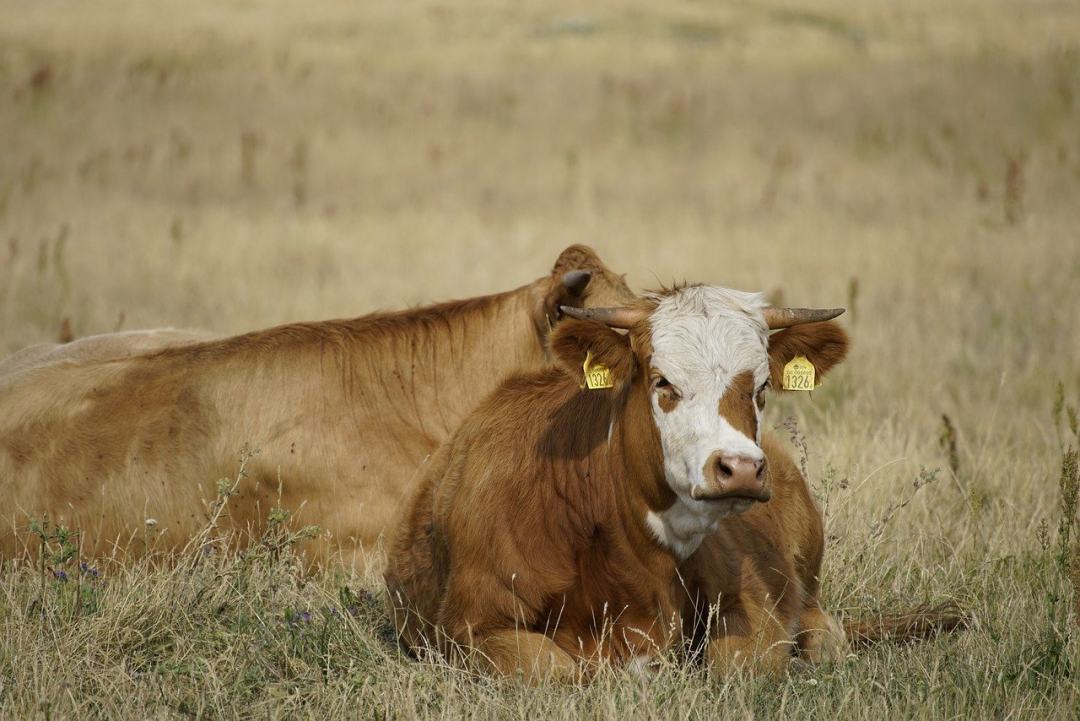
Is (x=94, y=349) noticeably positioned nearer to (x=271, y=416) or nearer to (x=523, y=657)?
(x=271, y=416)

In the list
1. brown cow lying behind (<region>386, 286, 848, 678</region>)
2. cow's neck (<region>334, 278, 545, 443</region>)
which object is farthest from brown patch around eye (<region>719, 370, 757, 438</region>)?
cow's neck (<region>334, 278, 545, 443</region>)

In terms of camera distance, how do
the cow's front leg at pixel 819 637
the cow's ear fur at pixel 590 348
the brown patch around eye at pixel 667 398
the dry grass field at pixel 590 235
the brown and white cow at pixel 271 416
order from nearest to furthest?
1. the brown patch around eye at pixel 667 398
2. the cow's ear fur at pixel 590 348
3. the dry grass field at pixel 590 235
4. the cow's front leg at pixel 819 637
5. the brown and white cow at pixel 271 416

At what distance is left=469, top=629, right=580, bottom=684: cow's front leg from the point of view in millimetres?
4664

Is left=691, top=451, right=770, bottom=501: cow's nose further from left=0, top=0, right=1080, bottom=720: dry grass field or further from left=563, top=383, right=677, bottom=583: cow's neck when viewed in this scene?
left=0, top=0, right=1080, bottom=720: dry grass field

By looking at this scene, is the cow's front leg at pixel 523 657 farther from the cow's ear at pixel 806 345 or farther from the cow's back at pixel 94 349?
the cow's back at pixel 94 349

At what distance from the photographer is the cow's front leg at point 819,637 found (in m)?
5.29

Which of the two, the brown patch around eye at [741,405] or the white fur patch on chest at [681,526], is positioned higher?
the brown patch around eye at [741,405]

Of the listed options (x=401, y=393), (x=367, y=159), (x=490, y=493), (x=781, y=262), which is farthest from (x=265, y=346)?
(x=367, y=159)

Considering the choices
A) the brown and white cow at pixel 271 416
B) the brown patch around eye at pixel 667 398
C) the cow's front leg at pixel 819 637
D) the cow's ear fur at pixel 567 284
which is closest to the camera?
the brown patch around eye at pixel 667 398

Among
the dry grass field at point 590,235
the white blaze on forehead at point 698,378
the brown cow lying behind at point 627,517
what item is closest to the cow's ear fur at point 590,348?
the brown cow lying behind at point 627,517

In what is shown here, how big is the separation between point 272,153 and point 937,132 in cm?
1007

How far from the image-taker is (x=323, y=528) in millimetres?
6555

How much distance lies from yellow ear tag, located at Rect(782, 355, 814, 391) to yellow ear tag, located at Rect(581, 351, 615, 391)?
25.1 inches

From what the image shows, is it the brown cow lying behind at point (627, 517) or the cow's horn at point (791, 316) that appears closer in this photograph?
the brown cow lying behind at point (627, 517)
